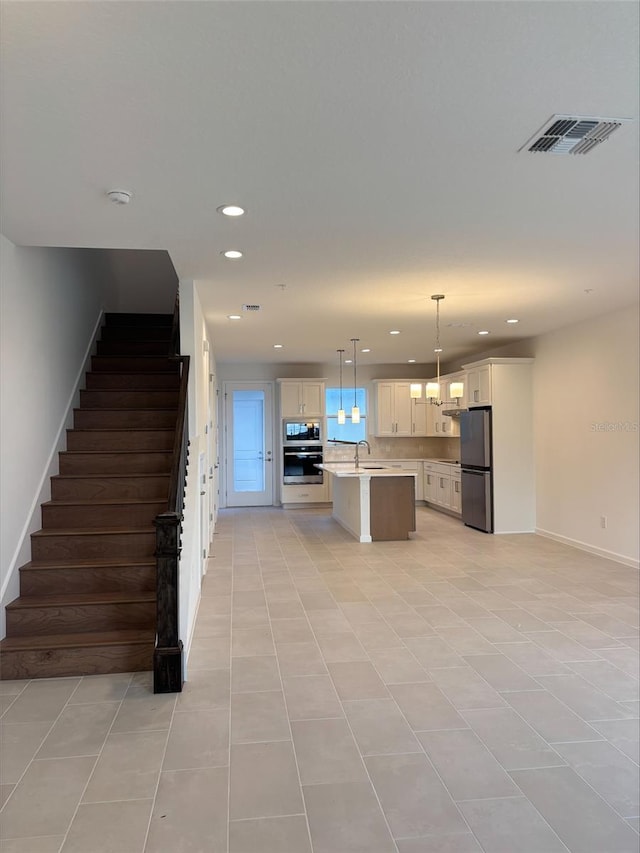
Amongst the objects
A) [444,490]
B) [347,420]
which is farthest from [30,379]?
[347,420]

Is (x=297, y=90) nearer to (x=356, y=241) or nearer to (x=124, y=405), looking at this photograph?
(x=356, y=241)

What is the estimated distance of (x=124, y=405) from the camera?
17.3 ft

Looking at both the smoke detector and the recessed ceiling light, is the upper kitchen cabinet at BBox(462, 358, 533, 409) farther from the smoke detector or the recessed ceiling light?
the smoke detector

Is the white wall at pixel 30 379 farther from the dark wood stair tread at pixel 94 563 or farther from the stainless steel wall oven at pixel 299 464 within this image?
the stainless steel wall oven at pixel 299 464

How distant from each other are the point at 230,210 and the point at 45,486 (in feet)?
8.37

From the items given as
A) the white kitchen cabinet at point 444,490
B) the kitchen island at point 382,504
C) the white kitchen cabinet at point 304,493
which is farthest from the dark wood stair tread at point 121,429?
the white kitchen cabinet at point 444,490

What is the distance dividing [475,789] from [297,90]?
2.75 m

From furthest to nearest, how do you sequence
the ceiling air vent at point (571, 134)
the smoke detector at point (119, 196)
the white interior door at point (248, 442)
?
1. the white interior door at point (248, 442)
2. the smoke detector at point (119, 196)
3. the ceiling air vent at point (571, 134)

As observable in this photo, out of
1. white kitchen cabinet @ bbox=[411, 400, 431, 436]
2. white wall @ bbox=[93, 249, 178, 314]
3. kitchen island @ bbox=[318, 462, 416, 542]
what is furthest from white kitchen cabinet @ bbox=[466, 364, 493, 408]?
white wall @ bbox=[93, 249, 178, 314]

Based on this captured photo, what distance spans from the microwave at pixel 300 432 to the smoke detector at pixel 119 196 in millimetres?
7523

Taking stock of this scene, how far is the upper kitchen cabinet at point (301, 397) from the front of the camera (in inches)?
406

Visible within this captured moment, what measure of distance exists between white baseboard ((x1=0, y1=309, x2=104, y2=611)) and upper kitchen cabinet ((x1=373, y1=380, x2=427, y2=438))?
6.24m

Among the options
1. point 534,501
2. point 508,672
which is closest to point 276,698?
point 508,672

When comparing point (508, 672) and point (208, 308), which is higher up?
point (208, 308)
